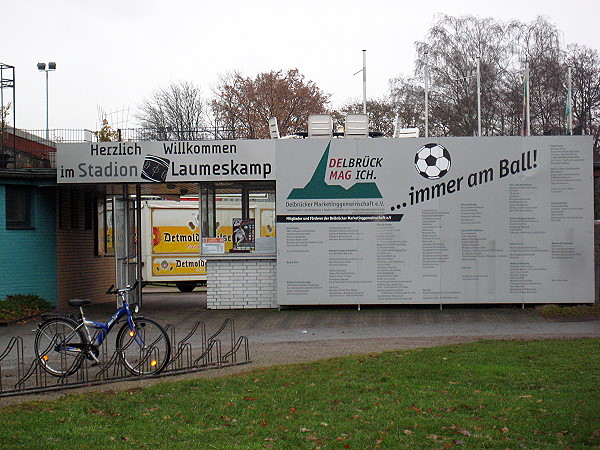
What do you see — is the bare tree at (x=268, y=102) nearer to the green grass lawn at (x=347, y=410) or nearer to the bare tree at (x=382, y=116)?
the bare tree at (x=382, y=116)

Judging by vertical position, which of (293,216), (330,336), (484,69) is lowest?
(330,336)

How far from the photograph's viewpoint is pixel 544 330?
15.4 metres

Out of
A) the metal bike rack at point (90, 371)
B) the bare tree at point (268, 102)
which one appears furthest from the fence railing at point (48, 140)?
the bare tree at point (268, 102)

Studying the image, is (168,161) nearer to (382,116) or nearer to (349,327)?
(349,327)

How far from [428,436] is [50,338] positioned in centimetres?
624

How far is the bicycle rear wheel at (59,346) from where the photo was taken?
1082cm

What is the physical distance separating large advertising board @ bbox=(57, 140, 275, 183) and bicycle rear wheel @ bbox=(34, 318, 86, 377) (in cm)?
818

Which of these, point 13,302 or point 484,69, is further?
point 484,69

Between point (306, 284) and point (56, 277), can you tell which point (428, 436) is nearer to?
point (306, 284)

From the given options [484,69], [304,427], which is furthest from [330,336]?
[484,69]

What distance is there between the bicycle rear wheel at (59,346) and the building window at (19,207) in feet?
29.0

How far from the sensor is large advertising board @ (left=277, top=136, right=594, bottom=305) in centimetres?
1842

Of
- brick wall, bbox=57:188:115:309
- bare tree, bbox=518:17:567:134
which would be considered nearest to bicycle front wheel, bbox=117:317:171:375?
brick wall, bbox=57:188:115:309

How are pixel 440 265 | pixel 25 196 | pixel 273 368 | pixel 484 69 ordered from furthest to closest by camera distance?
pixel 484 69 < pixel 25 196 < pixel 440 265 < pixel 273 368
